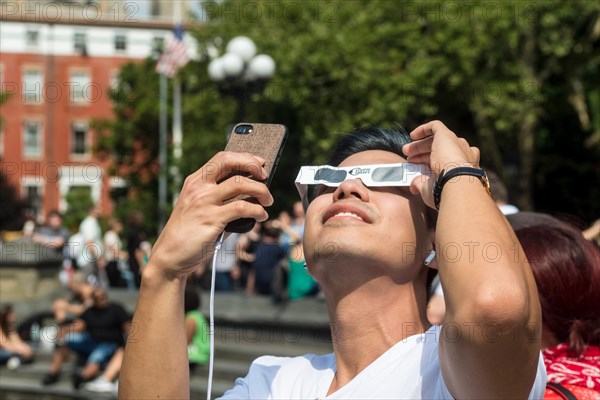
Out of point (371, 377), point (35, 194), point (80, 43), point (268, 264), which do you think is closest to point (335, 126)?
point (268, 264)

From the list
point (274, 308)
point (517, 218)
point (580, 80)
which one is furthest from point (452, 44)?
point (517, 218)

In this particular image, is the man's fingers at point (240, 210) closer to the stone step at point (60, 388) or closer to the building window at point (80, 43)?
the stone step at point (60, 388)

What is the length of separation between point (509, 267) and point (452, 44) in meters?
20.3

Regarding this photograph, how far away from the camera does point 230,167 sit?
2.07 metres

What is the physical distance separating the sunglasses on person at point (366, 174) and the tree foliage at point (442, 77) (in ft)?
54.7

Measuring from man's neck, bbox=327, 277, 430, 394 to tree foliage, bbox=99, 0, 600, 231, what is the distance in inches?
665

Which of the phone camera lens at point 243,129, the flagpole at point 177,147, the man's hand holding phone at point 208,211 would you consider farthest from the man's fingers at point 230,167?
the flagpole at point 177,147

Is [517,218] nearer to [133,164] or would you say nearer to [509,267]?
[509,267]

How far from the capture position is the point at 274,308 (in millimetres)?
11859

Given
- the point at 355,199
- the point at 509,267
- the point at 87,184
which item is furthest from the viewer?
the point at 87,184

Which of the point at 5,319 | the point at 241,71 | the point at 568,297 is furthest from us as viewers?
A: the point at 241,71

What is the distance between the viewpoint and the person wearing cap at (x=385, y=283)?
178 centimetres

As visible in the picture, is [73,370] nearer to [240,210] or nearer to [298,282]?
[298,282]

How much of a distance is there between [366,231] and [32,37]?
54.8 metres
